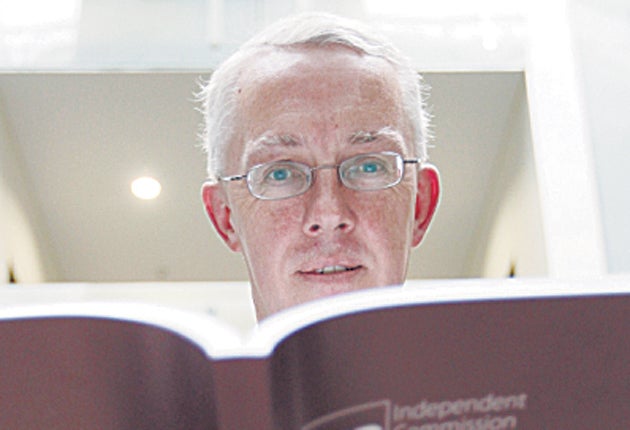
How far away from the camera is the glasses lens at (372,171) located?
3.83 ft

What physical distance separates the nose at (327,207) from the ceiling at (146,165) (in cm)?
198

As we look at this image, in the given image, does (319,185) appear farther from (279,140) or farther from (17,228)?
(17,228)

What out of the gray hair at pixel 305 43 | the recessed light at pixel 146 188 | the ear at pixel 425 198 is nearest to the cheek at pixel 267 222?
the gray hair at pixel 305 43

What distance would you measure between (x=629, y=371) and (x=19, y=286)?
2.87 m

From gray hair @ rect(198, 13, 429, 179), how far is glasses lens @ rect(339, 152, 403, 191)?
0.24 ft

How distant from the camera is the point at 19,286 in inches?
123

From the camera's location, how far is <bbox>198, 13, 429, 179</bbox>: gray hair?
49.3 inches

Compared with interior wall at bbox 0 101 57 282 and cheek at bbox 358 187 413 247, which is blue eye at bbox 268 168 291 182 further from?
interior wall at bbox 0 101 57 282

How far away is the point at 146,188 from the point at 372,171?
7.25 ft

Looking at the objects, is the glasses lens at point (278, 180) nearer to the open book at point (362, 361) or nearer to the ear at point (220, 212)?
the ear at point (220, 212)

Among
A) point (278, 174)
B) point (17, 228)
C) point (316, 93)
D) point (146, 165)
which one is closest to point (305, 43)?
point (316, 93)

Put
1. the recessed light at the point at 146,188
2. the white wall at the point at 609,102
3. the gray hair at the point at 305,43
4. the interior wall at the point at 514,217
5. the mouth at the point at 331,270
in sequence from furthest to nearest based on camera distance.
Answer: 1. the recessed light at the point at 146,188
2. the interior wall at the point at 514,217
3. the white wall at the point at 609,102
4. the gray hair at the point at 305,43
5. the mouth at the point at 331,270

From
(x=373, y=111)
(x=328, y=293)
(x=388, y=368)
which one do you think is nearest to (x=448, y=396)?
(x=388, y=368)

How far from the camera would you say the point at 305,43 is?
125cm
